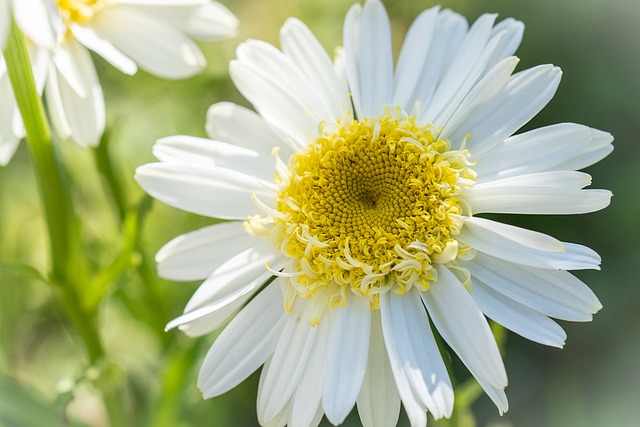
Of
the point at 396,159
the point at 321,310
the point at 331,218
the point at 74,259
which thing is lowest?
the point at 74,259

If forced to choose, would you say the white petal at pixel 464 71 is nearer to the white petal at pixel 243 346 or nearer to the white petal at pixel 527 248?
the white petal at pixel 527 248

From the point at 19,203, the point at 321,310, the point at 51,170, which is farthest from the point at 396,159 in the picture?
the point at 19,203

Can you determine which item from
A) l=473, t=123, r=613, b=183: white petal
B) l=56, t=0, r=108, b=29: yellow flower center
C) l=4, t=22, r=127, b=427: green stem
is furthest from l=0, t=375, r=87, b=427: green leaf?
l=473, t=123, r=613, b=183: white petal

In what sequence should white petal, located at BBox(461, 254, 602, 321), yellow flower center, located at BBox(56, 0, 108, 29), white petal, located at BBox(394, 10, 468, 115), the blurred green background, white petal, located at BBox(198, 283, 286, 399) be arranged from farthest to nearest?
the blurred green background
yellow flower center, located at BBox(56, 0, 108, 29)
white petal, located at BBox(394, 10, 468, 115)
white petal, located at BBox(198, 283, 286, 399)
white petal, located at BBox(461, 254, 602, 321)

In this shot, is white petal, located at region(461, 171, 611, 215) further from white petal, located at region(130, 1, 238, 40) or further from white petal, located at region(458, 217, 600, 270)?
white petal, located at region(130, 1, 238, 40)

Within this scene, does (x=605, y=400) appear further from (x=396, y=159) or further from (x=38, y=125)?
(x=38, y=125)

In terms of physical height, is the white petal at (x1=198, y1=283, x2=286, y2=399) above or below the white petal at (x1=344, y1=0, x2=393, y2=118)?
below

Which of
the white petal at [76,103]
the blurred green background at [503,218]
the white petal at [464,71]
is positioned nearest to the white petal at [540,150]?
the white petal at [464,71]
